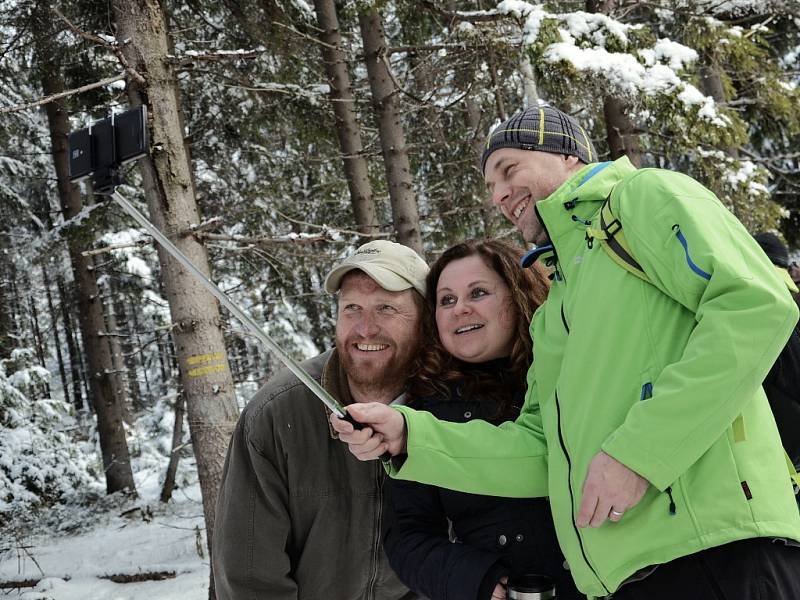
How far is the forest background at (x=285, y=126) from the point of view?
4625 mm

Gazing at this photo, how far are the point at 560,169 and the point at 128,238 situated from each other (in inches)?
415

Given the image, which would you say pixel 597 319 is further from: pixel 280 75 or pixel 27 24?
pixel 280 75

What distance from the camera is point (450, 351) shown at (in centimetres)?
229

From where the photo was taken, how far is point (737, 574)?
4.53 feet

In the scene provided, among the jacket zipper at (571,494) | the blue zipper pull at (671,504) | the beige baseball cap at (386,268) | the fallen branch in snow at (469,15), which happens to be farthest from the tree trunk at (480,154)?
the blue zipper pull at (671,504)

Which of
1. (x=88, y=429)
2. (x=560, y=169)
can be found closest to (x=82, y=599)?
(x=560, y=169)

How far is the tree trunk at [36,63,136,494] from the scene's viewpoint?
1100cm

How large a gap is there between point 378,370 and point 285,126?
739cm

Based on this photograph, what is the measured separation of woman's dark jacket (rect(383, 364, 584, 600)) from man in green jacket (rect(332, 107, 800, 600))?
175 mm

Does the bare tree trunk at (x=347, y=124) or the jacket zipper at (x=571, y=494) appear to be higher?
the bare tree trunk at (x=347, y=124)

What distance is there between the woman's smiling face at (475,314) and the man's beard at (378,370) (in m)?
0.21

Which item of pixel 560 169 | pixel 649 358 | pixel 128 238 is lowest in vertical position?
pixel 649 358

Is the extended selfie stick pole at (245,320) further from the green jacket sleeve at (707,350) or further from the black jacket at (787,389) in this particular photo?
the black jacket at (787,389)

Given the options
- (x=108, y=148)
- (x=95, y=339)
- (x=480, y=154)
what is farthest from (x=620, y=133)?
(x=95, y=339)
